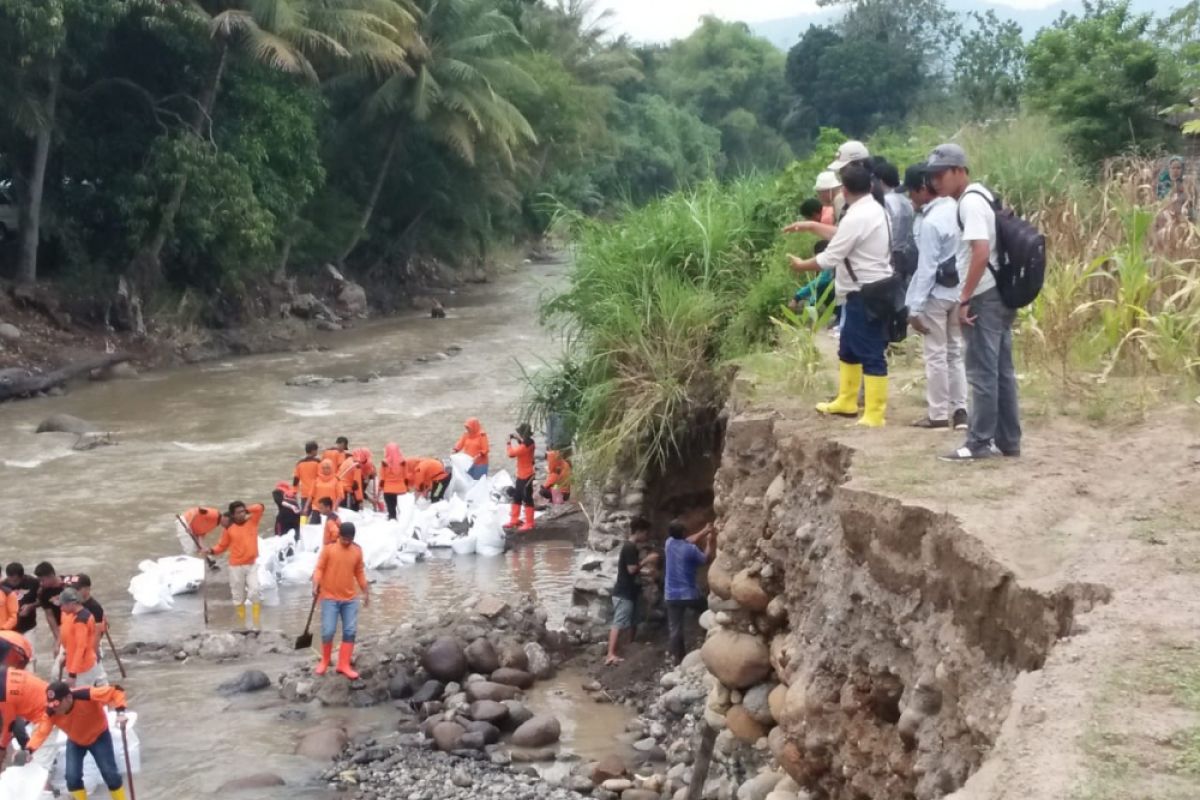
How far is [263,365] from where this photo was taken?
27.1 m

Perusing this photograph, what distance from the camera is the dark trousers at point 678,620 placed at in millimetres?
9773

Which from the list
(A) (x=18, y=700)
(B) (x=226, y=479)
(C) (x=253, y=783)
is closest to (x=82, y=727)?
(A) (x=18, y=700)

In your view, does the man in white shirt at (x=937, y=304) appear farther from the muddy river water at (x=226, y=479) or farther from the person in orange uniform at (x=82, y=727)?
the person in orange uniform at (x=82, y=727)

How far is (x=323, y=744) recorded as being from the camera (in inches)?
357

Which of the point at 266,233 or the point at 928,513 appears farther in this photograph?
the point at 266,233

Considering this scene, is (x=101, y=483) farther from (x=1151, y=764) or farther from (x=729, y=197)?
(x=1151, y=764)

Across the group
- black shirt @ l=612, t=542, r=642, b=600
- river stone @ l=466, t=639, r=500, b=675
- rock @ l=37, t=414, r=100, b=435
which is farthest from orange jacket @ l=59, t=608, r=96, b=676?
rock @ l=37, t=414, r=100, b=435

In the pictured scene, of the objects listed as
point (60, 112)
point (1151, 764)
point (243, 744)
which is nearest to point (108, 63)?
point (60, 112)

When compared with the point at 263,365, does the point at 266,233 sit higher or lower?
higher

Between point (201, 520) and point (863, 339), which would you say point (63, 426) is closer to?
point (201, 520)

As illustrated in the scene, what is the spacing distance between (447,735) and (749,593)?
126 inches

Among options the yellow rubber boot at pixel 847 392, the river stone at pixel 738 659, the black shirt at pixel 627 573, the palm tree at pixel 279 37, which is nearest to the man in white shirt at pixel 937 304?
the yellow rubber boot at pixel 847 392

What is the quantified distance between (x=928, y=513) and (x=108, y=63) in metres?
24.5

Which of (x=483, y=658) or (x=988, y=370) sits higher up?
(x=988, y=370)
